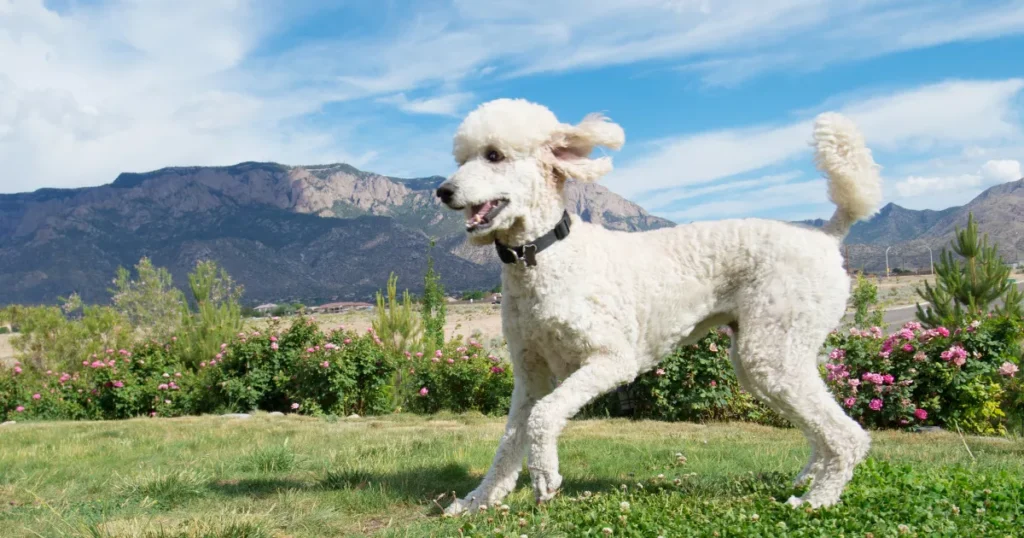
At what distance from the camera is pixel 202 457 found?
6723mm

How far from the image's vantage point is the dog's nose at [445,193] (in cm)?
365

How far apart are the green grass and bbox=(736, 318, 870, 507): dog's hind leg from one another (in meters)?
0.16

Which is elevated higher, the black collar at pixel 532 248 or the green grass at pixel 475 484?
the black collar at pixel 532 248

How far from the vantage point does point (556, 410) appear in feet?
11.9

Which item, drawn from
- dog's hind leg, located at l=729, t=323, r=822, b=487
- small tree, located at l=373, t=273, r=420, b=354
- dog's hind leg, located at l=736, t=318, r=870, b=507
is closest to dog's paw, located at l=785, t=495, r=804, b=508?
dog's hind leg, located at l=736, t=318, r=870, b=507

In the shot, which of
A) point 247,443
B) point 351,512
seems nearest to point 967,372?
point 351,512

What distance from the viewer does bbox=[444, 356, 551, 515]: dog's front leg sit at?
4.15 metres

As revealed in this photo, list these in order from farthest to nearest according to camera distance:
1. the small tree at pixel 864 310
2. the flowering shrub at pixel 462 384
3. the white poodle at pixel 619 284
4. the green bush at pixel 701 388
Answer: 1. the small tree at pixel 864 310
2. the flowering shrub at pixel 462 384
3. the green bush at pixel 701 388
4. the white poodle at pixel 619 284

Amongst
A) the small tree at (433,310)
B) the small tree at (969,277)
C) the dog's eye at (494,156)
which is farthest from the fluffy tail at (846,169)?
the small tree at (969,277)

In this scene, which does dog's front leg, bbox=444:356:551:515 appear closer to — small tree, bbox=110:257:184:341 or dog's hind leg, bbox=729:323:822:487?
dog's hind leg, bbox=729:323:822:487

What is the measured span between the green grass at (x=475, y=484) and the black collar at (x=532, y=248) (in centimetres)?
128

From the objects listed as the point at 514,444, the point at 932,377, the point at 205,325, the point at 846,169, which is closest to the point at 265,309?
the point at 205,325

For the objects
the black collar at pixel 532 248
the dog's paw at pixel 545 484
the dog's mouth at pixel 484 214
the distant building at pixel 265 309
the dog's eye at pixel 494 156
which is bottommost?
the distant building at pixel 265 309

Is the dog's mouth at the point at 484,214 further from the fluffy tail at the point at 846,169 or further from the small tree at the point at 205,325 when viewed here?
the small tree at the point at 205,325
